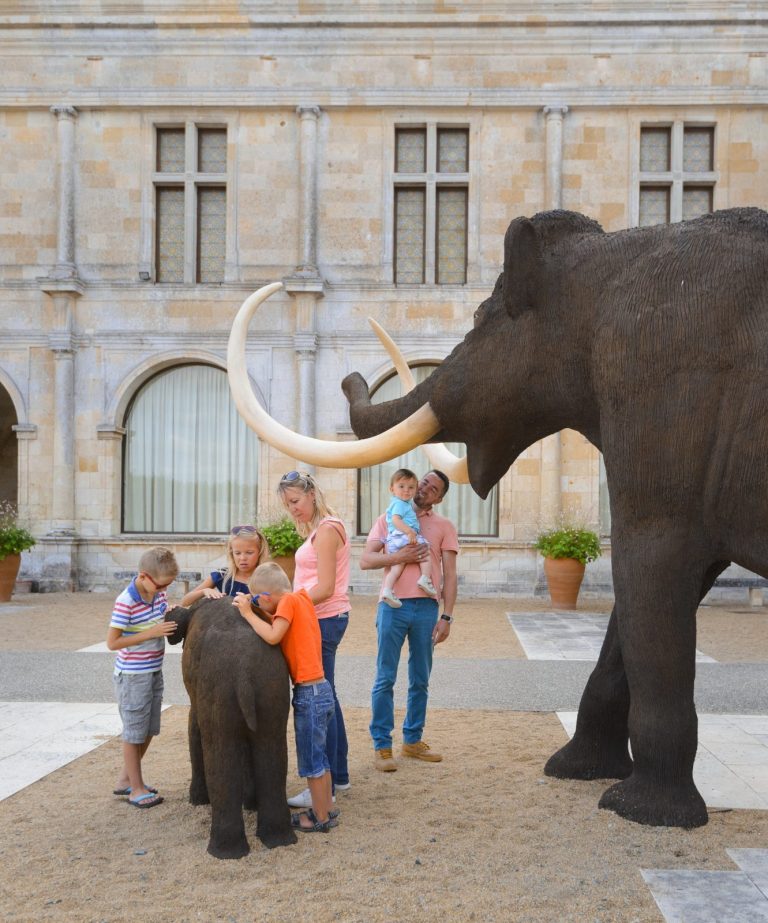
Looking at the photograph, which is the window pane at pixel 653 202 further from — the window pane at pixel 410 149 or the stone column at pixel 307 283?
the stone column at pixel 307 283

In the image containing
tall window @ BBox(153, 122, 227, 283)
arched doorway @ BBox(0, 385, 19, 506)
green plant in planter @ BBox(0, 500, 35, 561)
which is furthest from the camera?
arched doorway @ BBox(0, 385, 19, 506)

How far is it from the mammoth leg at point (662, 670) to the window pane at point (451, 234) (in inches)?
461

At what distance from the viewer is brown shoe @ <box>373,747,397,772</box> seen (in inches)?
193

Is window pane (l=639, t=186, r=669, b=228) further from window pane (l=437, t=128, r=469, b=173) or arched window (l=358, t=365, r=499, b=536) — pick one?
arched window (l=358, t=365, r=499, b=536)

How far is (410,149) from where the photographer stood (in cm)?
1518

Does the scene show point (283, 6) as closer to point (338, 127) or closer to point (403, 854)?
point (338, 127)

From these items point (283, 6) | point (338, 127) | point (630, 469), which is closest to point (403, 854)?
point (630, 469)

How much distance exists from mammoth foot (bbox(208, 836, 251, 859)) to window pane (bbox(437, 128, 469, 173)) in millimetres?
13183

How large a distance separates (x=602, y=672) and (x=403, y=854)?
59.1 inches

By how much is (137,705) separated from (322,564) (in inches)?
43.2

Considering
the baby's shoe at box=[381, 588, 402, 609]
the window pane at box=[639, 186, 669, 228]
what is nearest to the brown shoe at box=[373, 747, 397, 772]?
the baby's shoe at box=[381, 588, 402, 609]

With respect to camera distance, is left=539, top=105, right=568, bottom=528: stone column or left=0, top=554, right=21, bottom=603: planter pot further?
left=539, top=105, right=568, bottom=528: stone column

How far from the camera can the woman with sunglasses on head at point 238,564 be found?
4102 mm

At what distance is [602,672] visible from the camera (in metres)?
4.63
